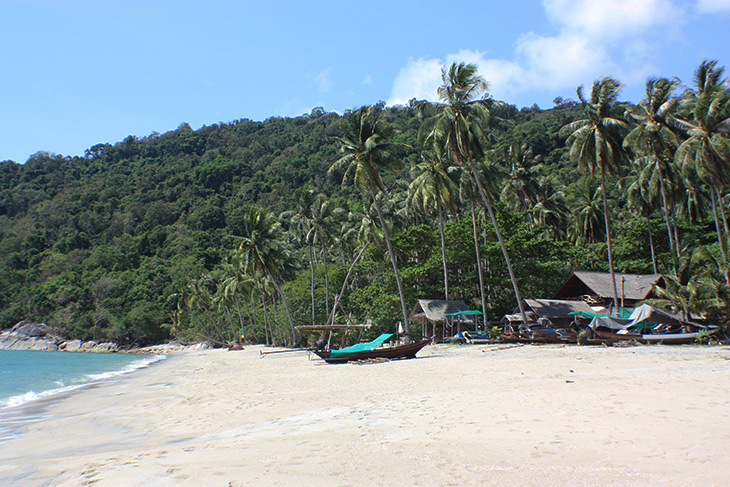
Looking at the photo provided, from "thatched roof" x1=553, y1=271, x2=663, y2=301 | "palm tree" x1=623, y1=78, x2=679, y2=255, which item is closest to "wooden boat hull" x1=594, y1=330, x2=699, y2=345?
"thatched roof" x1=553, y1=271, x2=663, y2=301

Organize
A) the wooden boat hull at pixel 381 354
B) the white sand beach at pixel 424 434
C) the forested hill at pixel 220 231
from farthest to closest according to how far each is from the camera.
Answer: the forested hill at pixel 220 231 → the wooden boat hull at pixel 381 354 → the white sand beach at pixel 424 434

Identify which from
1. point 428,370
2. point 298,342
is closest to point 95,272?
point 298,342

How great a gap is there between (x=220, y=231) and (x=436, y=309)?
69933 millimetres

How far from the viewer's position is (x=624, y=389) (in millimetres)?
9359

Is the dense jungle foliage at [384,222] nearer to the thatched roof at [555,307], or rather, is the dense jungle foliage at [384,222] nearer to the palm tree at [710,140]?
the palm tree at [710,140]

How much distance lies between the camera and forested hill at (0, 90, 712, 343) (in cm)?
3712

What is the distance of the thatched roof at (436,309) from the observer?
30567 millimetres

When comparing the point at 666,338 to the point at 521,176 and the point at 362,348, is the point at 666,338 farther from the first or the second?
the point at 521,176

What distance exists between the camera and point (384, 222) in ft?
104

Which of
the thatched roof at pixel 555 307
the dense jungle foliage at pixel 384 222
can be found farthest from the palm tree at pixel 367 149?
the thatched roof at pixel 555 307

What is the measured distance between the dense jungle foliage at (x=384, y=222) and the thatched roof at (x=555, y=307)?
2.25 metres

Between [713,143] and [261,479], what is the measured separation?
26.6 metres

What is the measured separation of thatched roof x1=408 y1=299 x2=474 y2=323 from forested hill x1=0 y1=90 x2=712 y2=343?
2.53m

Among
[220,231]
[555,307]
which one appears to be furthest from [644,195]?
[220,231]
